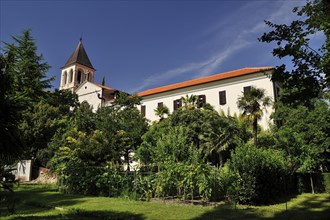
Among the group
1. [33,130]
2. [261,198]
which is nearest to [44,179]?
[33,130]

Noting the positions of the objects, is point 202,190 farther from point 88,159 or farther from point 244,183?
point 88,159

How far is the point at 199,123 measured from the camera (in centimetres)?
2670

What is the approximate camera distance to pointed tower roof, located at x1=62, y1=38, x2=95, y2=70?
66113mm

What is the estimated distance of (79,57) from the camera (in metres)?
67.4

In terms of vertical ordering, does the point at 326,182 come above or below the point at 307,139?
below

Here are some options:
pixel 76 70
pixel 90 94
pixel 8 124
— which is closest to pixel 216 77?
pixel 90 94

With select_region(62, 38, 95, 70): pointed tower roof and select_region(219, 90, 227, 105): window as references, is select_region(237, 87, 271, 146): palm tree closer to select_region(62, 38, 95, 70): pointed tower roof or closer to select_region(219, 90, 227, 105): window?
select_region(219, 90, 227, 105): window

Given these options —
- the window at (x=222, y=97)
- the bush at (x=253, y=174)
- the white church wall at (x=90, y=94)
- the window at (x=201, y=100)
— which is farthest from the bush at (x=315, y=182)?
the white church wall at (x=90, y=94)

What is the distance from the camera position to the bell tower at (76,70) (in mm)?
63978

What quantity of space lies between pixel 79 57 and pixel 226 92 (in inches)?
1725

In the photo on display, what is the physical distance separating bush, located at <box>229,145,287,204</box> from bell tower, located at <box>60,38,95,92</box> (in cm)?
5390

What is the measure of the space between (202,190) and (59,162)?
518 inches

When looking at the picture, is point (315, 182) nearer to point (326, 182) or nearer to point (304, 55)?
point (326, 182)

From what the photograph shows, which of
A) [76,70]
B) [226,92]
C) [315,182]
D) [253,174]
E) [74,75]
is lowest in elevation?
[315,182]
